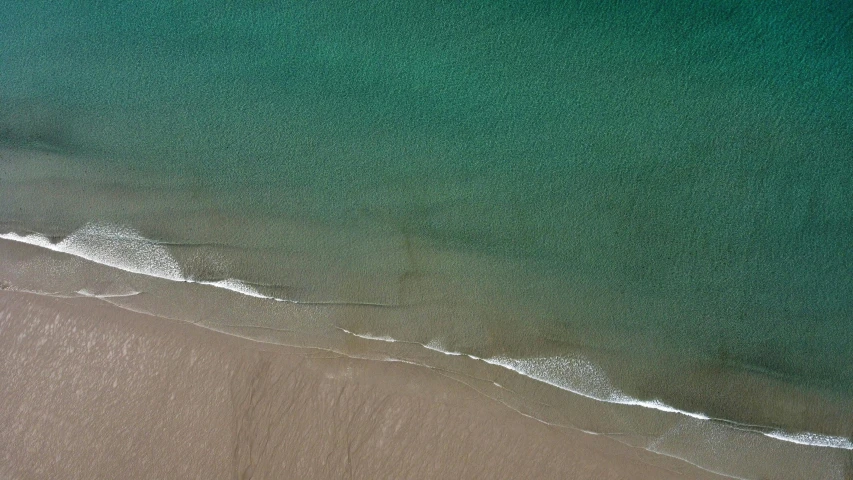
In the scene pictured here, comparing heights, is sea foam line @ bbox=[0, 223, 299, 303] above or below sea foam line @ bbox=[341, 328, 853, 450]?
above

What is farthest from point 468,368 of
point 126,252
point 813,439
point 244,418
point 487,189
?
point 126,252

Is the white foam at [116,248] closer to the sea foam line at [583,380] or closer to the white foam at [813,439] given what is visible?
the sea foam line at [583,380]

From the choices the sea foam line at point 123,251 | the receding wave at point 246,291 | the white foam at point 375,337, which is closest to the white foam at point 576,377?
the receding wave at point 246,291

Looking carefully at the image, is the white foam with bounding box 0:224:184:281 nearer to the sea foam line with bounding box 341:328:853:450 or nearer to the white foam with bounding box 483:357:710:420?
the sea foam line with bounding box 341:328:853:450

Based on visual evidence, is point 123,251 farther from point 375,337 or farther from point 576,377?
point 576,377

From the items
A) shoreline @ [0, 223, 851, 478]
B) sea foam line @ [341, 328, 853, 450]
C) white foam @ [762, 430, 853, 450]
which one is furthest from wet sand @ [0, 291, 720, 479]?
white foam @ [762, 430, 853, 450]

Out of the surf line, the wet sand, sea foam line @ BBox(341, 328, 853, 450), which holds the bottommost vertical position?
the wet sand
